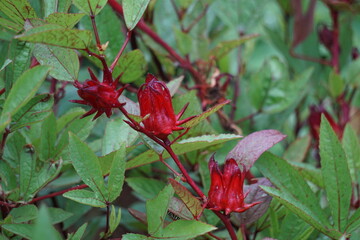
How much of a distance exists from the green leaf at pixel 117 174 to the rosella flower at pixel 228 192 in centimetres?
9

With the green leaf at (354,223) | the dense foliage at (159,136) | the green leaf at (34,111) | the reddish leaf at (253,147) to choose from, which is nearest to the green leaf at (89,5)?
the dense foliage at (159,136)

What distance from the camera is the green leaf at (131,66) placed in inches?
27.4

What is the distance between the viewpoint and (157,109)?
1.59 ft


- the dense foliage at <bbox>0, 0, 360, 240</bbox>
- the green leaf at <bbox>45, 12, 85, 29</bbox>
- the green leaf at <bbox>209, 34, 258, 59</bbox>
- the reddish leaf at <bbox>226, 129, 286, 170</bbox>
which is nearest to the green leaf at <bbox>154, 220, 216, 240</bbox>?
the dense foliage at <bbox>0, 0, 360, 240</bbox>

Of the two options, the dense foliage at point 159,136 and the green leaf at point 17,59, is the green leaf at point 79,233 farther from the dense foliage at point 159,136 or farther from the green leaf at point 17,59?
the green leaf at point 17,59

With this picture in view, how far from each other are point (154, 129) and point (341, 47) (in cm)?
78

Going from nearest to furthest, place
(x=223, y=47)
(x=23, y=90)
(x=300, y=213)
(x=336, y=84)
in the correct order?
(x=23, y=90), (x=300, y=213), (x=223, y=47), (x=336, y=84)

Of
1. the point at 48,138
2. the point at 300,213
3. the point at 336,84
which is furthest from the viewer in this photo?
the point at 336,84

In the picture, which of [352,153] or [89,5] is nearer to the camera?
[89,5]

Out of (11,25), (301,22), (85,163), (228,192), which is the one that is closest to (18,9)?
(11,25)

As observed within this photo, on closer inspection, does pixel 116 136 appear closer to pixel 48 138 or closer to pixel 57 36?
pixel 48 138

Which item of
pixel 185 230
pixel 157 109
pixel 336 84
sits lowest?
pixel 336 84

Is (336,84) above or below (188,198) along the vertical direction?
below

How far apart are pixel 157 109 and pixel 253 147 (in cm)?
14
